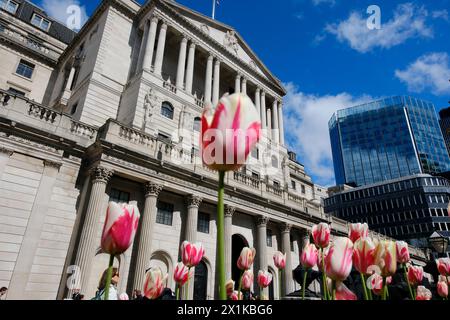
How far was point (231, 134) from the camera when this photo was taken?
138 centimetres

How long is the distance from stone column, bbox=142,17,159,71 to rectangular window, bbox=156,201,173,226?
13.1 m

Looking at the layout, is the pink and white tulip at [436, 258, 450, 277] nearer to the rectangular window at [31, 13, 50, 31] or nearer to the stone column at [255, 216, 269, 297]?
the stone column at [255, 216, 269, 297]

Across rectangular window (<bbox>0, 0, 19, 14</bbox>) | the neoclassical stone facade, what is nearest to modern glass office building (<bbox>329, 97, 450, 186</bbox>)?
the neoclassical stone facade

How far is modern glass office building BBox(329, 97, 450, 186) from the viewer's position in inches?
4759

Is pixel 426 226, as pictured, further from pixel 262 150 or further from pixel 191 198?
pixel 191 198

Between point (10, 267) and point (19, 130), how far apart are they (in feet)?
22.3

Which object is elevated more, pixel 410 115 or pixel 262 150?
pixel 410 115

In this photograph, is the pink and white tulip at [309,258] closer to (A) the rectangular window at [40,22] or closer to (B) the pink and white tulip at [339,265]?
(B) the pink and white tulip at [339,265]

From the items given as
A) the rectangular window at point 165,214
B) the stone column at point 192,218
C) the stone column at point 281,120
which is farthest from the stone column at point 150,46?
the stone column at point 281,120

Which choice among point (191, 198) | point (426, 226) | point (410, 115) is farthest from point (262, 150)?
point (410, 115)

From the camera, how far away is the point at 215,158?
1.38 metres

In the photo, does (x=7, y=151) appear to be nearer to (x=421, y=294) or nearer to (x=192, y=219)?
(x=192, y=219)

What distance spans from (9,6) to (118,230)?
167ft

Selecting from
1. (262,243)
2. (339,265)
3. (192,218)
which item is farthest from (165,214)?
(339,265)
